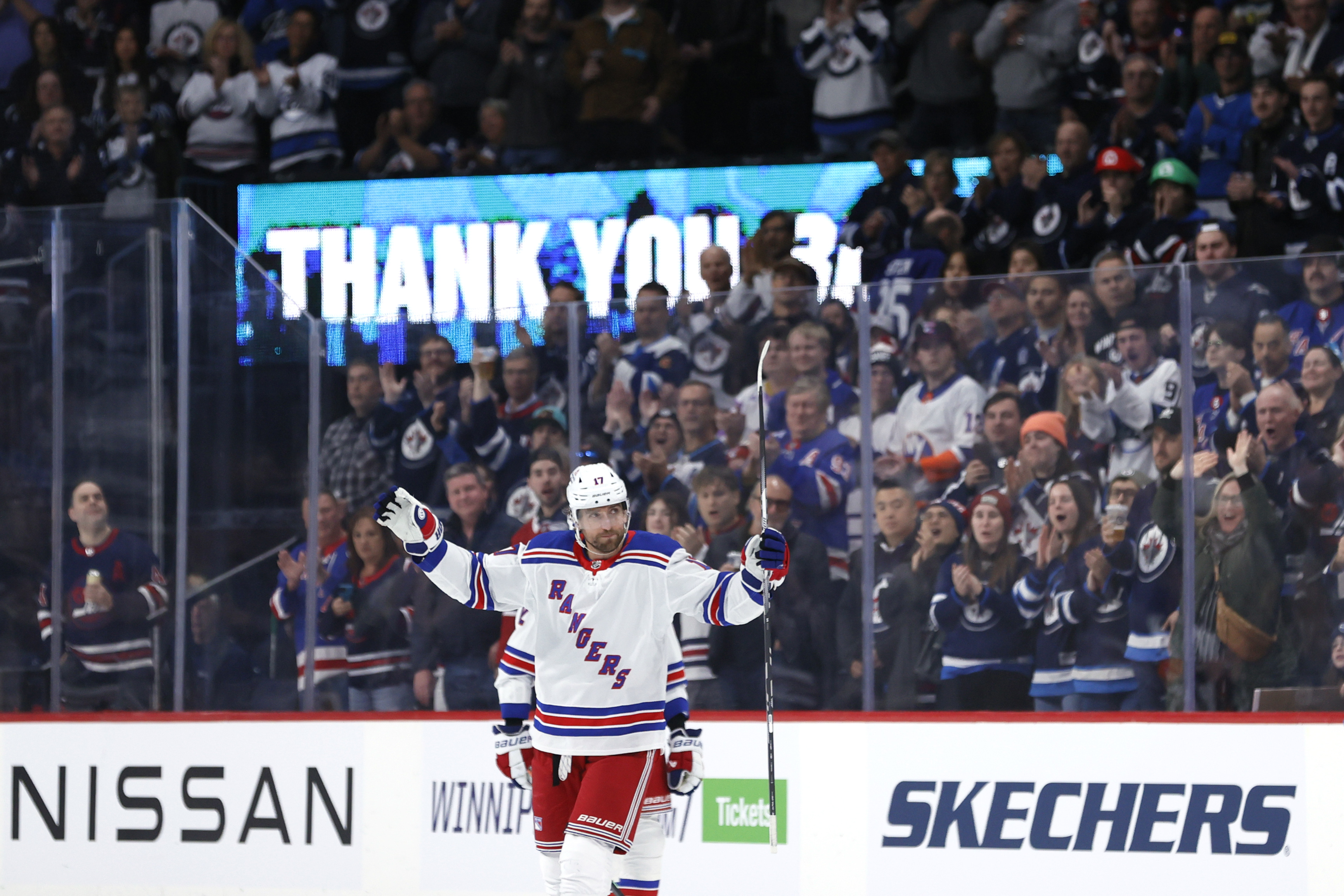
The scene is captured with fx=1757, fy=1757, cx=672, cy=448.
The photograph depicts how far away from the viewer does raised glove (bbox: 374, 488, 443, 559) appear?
488 cm

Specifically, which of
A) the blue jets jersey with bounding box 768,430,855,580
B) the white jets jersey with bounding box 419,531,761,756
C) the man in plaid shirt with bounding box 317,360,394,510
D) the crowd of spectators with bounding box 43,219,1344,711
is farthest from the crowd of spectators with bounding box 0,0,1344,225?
the white jets jersey with bounding box 419,531,761,756

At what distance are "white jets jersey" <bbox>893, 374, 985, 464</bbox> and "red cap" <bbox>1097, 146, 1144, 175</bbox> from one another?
7.08 ft

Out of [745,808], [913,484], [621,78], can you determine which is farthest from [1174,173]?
[745,808]

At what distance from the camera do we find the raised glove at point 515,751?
5223mm

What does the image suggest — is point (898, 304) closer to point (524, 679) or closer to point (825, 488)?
point (825, 488)

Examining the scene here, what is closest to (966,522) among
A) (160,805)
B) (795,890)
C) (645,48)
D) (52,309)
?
(795,890)

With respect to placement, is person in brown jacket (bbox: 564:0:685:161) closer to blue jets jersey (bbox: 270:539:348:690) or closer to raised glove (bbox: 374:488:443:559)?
blue jets jersey (bbox: 270:539:348:690)

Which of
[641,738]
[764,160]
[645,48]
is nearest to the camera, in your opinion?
[641,738]

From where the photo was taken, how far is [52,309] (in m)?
6.75

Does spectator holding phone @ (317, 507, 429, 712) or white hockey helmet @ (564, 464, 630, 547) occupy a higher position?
white hockey helmet @ (564, 464, 630, 547)

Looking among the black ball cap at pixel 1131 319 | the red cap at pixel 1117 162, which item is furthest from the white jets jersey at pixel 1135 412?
the red cap at pixel 1117 162

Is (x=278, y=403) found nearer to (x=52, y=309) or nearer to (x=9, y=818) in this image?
(x=52, y=309)

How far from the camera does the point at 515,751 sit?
525 centimetres

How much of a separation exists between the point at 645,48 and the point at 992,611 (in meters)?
4.47
